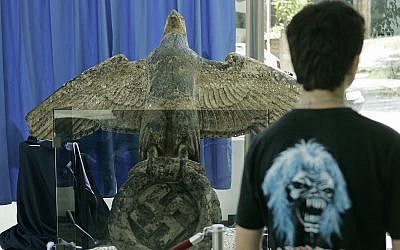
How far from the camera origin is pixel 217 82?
5.43 ft

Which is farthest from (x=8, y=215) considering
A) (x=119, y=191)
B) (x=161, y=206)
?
(x=161, y=206)

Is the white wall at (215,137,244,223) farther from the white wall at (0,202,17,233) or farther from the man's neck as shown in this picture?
the white wall at (0,202,17,233)

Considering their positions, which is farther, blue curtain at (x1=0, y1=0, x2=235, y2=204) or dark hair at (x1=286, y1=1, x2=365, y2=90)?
blue curtain at (x1=0, y1=0, x2=235, y2=204)

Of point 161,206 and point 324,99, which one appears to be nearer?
point 324,99

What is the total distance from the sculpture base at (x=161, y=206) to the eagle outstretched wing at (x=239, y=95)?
148 millimetres

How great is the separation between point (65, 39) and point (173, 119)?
1278 millimetres

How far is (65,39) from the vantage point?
8.36 ft

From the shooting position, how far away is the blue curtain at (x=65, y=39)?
2.50 metres

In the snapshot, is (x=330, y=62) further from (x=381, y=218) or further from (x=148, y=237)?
(x=148, y=237)

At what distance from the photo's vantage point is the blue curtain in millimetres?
2504

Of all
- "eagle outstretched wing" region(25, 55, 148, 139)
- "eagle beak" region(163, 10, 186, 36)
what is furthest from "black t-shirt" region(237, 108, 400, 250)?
"eagle beak" region(163, 10, 186, 36)

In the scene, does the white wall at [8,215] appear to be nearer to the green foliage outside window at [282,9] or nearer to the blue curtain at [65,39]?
the blue curtain at [65,39]

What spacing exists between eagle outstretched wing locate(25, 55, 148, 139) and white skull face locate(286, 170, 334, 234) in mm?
701

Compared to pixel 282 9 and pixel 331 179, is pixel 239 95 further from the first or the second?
pixel 282 9
